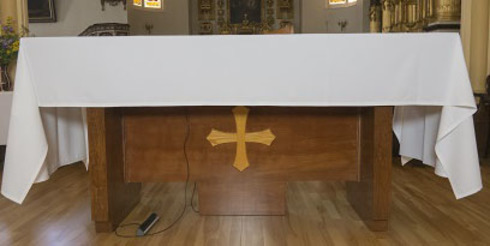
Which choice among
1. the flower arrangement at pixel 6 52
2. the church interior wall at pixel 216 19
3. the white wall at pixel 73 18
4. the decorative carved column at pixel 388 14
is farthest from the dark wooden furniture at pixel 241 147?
the church interior wall at pixel 216 19

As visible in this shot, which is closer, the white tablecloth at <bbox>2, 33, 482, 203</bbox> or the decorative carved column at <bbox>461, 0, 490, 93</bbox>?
the white tablecloth at <bbox>2, 33, 482, 203</bbox>

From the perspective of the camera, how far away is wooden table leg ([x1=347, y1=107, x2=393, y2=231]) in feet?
6.87

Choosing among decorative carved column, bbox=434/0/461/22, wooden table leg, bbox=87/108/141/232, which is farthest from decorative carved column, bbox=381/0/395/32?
wooden table leg, bbox=87/108/141/232

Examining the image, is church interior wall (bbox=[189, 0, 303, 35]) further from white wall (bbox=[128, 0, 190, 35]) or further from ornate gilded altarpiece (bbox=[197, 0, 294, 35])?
white wall (bbox=[128, 0, 190, 35])

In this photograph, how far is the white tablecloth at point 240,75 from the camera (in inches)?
76.9

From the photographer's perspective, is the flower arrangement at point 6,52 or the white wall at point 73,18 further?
the white wall at point 73,18

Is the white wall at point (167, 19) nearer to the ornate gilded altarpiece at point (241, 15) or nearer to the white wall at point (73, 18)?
the ornate gilded altarpiece at point (241, 15)

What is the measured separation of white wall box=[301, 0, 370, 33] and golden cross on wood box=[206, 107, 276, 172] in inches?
426

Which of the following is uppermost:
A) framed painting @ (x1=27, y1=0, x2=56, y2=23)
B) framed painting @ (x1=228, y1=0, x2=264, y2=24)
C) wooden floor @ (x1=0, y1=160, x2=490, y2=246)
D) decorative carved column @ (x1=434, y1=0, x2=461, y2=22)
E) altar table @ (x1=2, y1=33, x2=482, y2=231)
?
framed painting @ (x1=228, y1=0, x2=264, y2=24)

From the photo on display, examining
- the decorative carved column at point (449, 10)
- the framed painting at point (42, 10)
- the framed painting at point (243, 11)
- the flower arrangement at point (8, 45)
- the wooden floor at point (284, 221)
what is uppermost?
the framed painting at point (243, 11)

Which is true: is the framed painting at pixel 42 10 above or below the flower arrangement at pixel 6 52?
above

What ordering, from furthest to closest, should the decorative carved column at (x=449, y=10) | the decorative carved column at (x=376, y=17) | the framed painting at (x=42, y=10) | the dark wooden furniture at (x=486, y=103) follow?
the framed painting at (x=42, y=10) → the decorative carved column at (x=376, y=17) → the decorative carved column at (x=449, y=10) → the dark wooden furniture at (x=486, y=103)

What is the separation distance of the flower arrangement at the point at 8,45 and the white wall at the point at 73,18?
5.85 m

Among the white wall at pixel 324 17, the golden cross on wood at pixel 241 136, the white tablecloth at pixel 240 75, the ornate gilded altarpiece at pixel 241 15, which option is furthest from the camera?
the ornate gilded altarpiece at pixel 241 15
